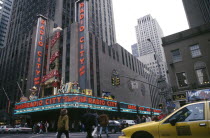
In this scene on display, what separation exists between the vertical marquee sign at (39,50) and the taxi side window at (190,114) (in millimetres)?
41964

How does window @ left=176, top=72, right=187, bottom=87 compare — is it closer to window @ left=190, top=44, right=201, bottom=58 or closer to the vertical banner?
window @ left=190, top=44, right=201, bottom=58

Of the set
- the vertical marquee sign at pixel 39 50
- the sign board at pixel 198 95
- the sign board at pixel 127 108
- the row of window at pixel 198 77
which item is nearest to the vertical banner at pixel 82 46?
the sign board at pixel 127 108

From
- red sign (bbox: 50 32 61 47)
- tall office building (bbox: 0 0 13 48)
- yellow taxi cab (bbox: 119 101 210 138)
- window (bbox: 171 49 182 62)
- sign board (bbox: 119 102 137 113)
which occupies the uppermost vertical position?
tall office building (bbox: 0 0 13 48)

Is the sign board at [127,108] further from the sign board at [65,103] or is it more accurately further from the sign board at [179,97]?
the sign board at [179,97]

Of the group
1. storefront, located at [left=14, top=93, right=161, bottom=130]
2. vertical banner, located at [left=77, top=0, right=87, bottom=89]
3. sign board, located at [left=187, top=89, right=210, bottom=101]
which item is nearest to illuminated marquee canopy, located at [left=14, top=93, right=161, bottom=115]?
storefront, located at [left=14, top=93, right=161, bottom=130]

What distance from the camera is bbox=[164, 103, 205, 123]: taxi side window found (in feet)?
16.2

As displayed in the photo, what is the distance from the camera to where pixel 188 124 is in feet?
16.1

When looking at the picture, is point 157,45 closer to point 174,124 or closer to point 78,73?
point 78,73

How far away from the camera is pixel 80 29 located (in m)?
40.5

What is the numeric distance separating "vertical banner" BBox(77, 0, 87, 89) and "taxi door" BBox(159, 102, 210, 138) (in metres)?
30.9

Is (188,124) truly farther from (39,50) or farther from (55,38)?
(39,50)

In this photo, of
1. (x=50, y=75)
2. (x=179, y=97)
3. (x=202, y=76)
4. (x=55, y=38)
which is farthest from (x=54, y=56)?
(x=202, y=76)

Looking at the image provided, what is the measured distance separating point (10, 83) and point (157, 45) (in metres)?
155

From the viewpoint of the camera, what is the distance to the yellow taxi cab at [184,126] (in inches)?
185
